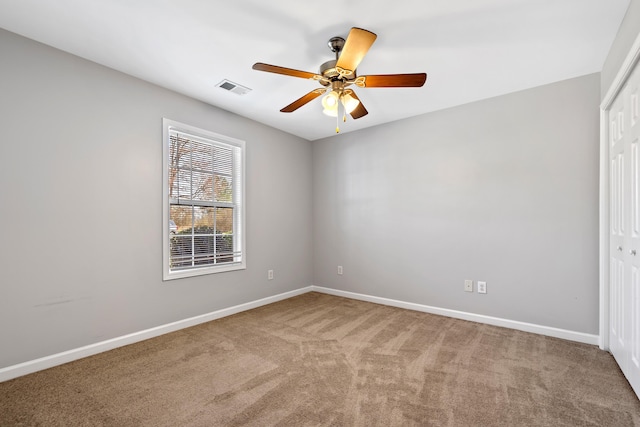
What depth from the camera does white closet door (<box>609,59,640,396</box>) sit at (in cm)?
182

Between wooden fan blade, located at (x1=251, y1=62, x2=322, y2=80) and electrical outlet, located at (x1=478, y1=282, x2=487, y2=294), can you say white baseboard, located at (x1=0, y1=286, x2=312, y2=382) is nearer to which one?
wooden fan blade, located at (x1=251, y1=62, x2=322, y2=80)

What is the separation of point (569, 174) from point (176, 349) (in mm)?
3871

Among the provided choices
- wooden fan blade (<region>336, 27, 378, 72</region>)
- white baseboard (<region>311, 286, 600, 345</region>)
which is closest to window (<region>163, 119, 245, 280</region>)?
white baseboard (<region>311, 286, 600, 345</region>)

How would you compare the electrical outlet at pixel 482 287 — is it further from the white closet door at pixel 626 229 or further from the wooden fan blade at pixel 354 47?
the wooden fan blade at pixel 354 47

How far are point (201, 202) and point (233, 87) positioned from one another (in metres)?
1.28

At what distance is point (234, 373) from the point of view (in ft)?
7.01

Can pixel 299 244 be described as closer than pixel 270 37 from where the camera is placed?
No

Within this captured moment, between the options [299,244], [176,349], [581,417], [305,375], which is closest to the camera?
[581,417]

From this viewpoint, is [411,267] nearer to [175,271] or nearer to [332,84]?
[332,84]

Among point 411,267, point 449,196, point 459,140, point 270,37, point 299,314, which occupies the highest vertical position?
point 270,37

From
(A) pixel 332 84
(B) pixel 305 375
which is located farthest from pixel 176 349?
(A) pixel 332 84

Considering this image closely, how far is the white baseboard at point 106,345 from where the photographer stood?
208cm

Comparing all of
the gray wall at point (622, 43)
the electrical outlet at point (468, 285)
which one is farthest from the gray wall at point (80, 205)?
the gray wall at point (622, 43)

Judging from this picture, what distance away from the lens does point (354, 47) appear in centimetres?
178
